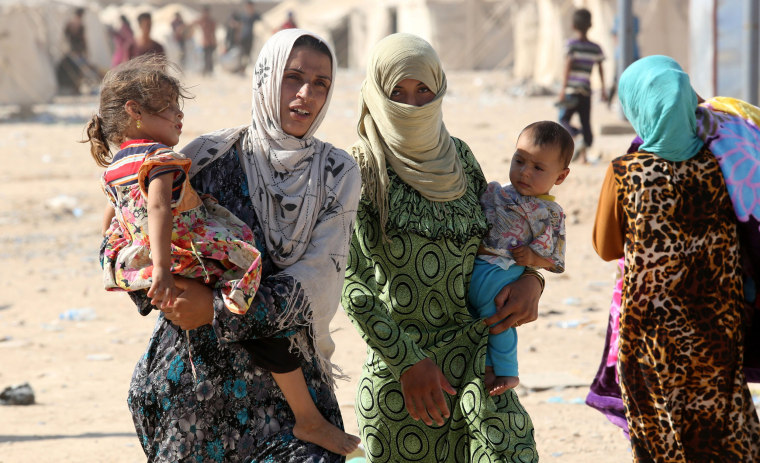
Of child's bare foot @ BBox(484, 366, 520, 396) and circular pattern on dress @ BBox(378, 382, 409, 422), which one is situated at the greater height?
child's bare foot @ BBox(484, 366, 520, 396)

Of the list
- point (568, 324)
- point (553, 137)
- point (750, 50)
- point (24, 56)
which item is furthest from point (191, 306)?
point (24, 56)

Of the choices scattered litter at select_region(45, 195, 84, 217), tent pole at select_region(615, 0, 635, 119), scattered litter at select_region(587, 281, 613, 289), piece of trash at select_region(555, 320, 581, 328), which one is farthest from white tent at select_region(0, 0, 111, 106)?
piece of trash at select_region(555, 320, 581, 328)

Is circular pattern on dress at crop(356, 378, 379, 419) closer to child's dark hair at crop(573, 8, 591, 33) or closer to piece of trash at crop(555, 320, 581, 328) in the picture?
piece of trash at crop(555, 320, 581, 328)

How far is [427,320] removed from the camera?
2615mm

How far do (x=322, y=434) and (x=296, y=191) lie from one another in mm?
583

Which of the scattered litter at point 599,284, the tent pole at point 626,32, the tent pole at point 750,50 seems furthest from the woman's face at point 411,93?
the tent pole at point 626,32

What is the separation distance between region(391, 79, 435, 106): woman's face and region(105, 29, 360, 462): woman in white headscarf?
0.28 m

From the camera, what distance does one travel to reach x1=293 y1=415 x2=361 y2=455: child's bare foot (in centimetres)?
227

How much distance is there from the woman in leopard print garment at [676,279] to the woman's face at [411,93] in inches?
23.5

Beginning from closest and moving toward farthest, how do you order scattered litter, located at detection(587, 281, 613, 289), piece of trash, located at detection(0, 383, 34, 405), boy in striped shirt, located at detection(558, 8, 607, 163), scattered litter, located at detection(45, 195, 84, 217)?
piece of trash, located at detection(0, 383, 34, 405) → scattered litter, located at detection(587, 281, 613, 289) → boy in striped shirt, located at detection(558, 8, 607, 163) → scattered litter, located at detection(45, 195, 84, 217)

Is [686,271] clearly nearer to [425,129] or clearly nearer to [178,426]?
[425,129]

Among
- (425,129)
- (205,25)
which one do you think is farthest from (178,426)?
(205,25)

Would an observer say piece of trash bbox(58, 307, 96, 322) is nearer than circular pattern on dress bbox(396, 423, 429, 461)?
No

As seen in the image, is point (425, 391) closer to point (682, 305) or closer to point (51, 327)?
point (682, 305)
